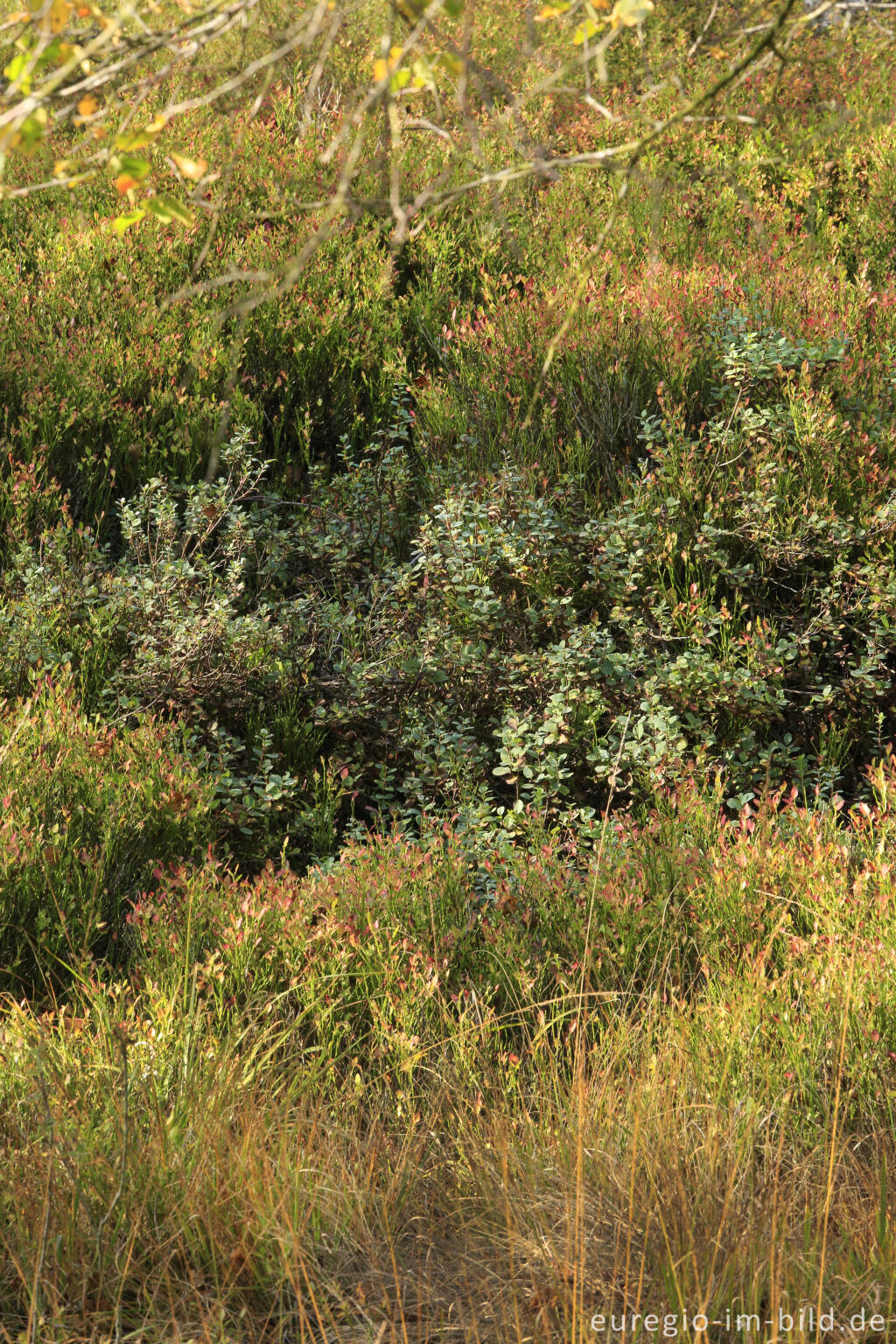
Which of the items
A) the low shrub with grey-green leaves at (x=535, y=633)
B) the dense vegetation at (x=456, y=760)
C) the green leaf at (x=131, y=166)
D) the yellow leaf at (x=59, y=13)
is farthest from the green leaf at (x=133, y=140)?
the low shrub with grey-green leaves at (x=535, y=633)

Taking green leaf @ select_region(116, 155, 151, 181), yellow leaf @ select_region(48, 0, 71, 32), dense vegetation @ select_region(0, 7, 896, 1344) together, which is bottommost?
dense vegetation @ select_region(0, 7, 896, 1344)

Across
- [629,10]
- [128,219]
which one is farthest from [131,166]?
[629,10]

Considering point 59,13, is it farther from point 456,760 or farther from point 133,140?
point 456,760

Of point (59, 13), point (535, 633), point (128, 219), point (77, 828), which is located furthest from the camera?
point (535, 633)

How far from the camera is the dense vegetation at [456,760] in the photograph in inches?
82.9

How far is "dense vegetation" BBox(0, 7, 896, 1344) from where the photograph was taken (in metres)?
2.11

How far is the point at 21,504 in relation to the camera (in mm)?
4848

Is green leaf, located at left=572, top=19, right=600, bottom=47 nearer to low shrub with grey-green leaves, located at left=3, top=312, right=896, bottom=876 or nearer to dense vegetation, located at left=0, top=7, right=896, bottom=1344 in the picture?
dense vegetation, located at left=0, top=7, right=896, bottom=1344

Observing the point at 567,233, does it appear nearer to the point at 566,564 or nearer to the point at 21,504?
the point at 566,564

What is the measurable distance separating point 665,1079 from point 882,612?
2315 mm

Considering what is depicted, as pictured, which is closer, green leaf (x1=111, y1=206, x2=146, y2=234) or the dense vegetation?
green leaf (x1=111, y1=206, x2=146, y2=234)

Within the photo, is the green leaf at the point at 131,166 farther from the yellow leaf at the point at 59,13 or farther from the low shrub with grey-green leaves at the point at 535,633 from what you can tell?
the low shrub with grey-green leaves at the point at 535,633

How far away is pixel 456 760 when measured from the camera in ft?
13.3

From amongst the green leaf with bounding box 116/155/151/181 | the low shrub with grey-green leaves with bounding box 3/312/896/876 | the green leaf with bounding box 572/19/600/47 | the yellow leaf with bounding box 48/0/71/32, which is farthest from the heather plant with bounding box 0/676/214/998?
the green leaf with bounding box 572/19/600/47
